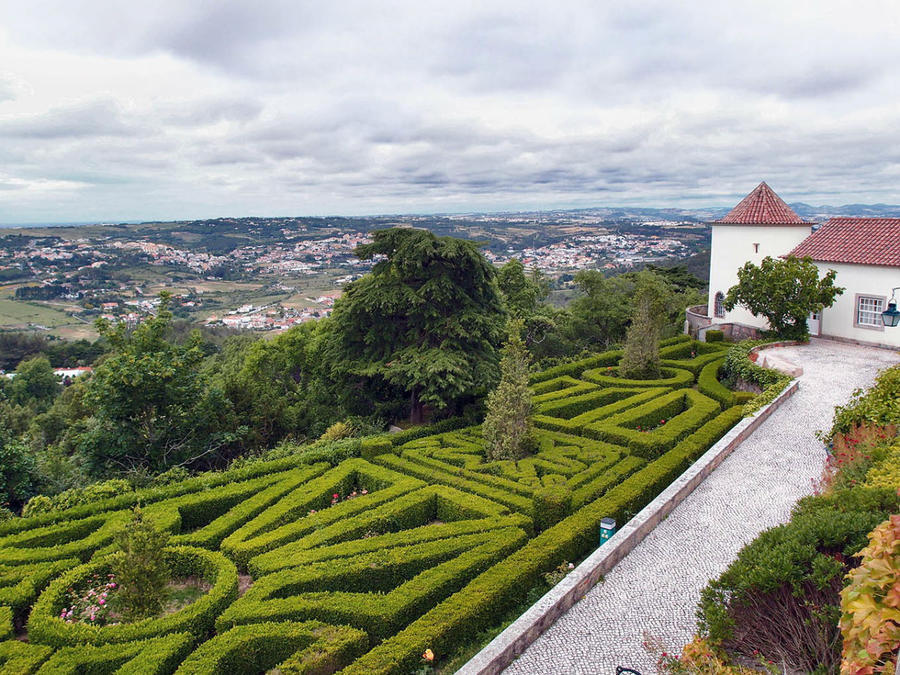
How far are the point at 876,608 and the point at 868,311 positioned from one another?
1036 inches

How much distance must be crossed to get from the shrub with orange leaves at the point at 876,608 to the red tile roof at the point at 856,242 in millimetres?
25174

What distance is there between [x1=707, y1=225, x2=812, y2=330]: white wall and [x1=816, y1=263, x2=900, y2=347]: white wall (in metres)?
3.39

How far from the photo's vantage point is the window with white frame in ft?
78.6

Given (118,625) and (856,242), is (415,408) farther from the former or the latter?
(856,242)

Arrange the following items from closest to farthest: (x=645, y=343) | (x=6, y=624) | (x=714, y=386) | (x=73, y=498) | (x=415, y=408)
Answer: (x=6, y=624)
(x=73, y=498)
(x=415, y=408)
(x=714, y=386)
(x=645, y=343)

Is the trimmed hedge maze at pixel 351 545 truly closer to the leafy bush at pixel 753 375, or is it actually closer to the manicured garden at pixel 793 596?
the leafy bush at pixel 753 375

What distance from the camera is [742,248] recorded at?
1185 inches

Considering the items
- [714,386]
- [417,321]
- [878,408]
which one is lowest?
[714,386]

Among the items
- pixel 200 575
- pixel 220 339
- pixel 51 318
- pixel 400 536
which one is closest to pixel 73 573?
pixel 200 575

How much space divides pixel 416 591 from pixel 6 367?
72.8 m

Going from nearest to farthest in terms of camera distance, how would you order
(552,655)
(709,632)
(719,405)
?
(709,632) < (552,655) < (719,405)

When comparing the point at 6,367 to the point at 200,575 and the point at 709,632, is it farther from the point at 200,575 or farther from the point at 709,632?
the point at 709,632

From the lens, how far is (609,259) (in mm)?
92625

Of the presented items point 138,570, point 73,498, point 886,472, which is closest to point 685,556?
point 886,472
